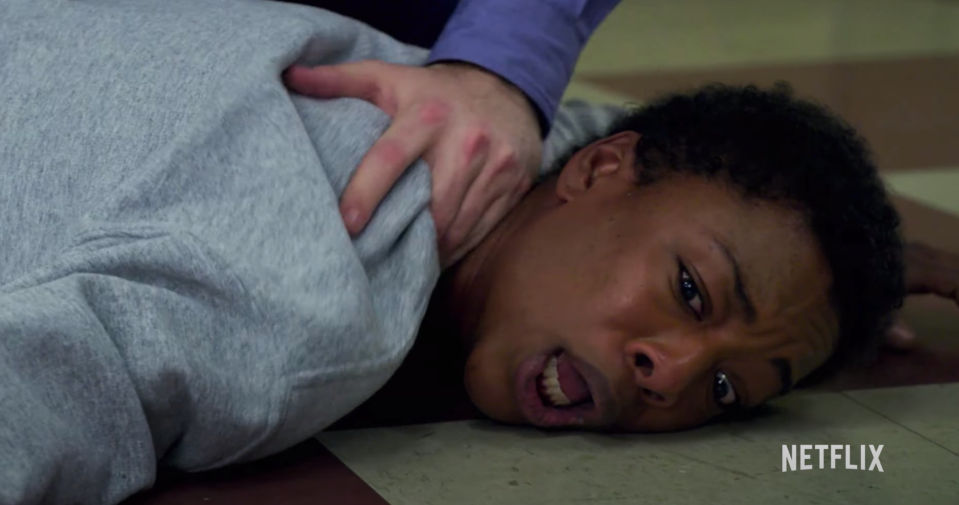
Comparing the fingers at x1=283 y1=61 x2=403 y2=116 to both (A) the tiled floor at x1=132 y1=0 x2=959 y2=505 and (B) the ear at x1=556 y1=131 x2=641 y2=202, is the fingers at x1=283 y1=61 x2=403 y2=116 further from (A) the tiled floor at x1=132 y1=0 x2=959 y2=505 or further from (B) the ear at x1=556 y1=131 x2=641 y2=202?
(A) the tiled floor at x1=132 y1=0 x2=959 y2=505

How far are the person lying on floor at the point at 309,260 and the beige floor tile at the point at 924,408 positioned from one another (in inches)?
3.3

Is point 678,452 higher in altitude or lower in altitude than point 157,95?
lower

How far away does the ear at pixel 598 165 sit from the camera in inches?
58.9

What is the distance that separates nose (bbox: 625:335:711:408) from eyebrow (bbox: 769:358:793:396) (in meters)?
0.09

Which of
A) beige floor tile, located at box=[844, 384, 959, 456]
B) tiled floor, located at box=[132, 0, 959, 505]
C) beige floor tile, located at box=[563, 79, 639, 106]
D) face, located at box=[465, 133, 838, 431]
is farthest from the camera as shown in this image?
beige floor tile, located at box=[563, 79, 639, 106]

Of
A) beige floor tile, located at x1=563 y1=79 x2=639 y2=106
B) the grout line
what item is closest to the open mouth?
the grout line

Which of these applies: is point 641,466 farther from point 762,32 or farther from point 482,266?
point 762,32

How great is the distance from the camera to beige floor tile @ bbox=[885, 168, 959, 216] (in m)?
2.38

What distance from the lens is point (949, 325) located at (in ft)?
6.19

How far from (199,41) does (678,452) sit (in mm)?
602

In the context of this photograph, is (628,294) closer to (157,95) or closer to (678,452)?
(678,452)

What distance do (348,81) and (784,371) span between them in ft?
1.70

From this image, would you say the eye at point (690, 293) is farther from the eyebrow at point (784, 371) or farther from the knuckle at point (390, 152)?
the knuckle at point (390, 152)

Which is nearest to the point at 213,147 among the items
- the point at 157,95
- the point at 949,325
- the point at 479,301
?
the point at 157,95
